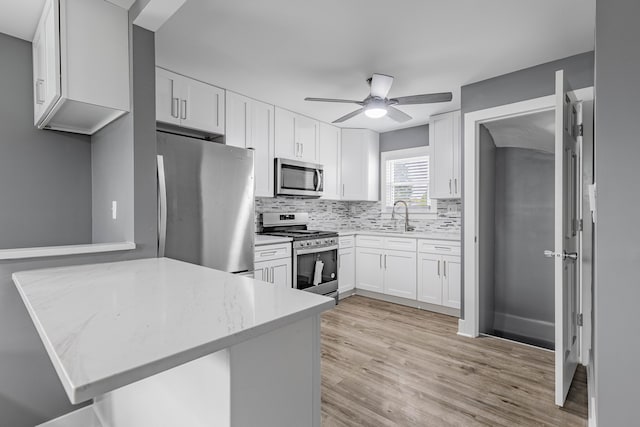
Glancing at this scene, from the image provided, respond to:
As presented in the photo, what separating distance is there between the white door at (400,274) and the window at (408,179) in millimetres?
822

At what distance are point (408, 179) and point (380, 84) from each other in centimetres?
219

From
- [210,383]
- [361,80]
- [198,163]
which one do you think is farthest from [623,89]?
[198,163]

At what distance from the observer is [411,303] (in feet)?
13.2

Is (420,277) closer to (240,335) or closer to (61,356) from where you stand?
(240,335)

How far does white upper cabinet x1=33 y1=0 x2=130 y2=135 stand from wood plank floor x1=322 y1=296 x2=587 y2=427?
6.83 feet

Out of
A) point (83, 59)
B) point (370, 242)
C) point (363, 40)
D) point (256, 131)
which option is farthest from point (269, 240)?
point (83, 59)

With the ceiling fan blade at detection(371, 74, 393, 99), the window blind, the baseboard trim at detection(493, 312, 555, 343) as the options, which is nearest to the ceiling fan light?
the ceiling fan blade at detection(371, 74, 393, 99)

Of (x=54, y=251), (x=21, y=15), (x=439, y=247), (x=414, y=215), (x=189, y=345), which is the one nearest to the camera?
(x=189, y=345)

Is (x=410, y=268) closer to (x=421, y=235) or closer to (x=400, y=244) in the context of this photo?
(x=400, y=244)

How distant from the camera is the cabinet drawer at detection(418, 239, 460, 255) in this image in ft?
11.7

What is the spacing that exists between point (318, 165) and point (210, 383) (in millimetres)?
3504

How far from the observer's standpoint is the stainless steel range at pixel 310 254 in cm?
362

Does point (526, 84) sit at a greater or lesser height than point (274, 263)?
greater

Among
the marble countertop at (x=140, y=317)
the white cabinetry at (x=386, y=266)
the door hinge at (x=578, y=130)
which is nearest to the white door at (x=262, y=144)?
the white cabinetry at (x=386, y=266)
